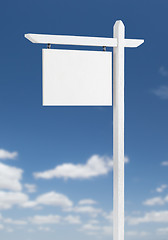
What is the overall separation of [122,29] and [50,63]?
0.67 meters

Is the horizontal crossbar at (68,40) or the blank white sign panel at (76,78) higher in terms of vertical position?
the horizontal crossbar at (68,40)

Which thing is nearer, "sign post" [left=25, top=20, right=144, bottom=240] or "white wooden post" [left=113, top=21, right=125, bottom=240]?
"sign post" [left=25, top=20, right=144, bottom=240]

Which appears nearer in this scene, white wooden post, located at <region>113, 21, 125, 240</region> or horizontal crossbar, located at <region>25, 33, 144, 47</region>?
horizontal crossbar, located at <region>25, 33, 144, 47</region>

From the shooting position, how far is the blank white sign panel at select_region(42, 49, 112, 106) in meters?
2.97

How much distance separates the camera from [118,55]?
3092mm

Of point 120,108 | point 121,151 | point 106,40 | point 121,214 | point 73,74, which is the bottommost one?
point 121,214

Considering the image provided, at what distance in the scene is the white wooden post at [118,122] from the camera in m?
3.10

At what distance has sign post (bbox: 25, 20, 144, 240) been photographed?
2969 mm

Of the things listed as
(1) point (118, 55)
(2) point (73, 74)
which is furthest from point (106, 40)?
(2) point (73, 74)

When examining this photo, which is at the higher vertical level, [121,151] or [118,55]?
[118,55]

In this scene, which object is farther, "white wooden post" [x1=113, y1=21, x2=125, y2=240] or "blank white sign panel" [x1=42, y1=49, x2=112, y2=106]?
"white wooden post" [x1=113, y1=21, x2=125, y2=240]

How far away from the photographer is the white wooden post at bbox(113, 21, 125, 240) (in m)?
3.10

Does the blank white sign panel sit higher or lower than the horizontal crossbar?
lower

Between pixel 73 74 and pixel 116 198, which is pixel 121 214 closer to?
pixel 116 198
